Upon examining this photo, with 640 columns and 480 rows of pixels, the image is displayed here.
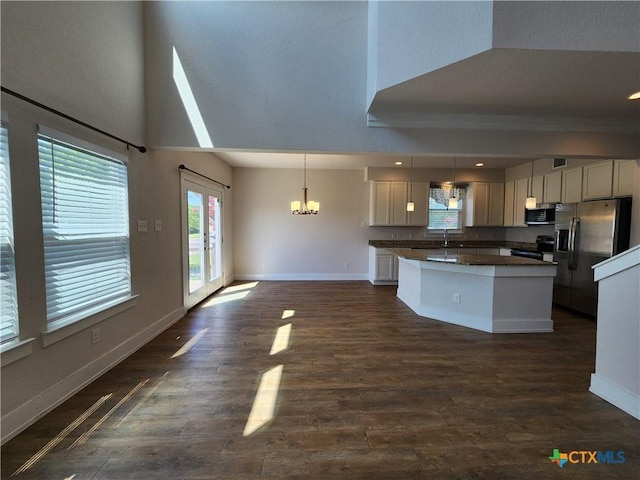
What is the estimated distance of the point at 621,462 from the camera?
1.65 meters

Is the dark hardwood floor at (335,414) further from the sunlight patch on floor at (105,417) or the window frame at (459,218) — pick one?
Answer: the window frame at (459,218)

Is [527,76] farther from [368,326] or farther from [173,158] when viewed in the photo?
[173,158]

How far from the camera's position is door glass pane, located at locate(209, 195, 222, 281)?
17.9ft

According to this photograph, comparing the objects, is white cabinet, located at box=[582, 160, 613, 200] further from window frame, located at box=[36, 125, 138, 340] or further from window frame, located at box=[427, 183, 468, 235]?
window frame, located at box=[36, 125, 138, 340]

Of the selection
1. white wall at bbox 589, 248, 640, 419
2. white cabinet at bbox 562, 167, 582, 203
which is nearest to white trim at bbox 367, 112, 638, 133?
white cabinet at bbox 562, 167, 582, 203

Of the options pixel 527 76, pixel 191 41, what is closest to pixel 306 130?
pixel 191 41

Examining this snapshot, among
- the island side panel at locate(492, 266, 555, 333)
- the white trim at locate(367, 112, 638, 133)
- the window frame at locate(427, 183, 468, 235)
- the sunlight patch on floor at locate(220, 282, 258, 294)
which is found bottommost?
the sunlight patch on floor at locate(220, 282, 258, 294)

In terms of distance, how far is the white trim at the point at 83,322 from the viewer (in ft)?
6.74

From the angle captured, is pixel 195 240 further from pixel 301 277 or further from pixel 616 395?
pixel 616 395

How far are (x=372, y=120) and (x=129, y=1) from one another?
290 cm

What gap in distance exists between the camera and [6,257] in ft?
5.86

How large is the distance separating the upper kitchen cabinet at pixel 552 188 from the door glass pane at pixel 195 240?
6162 millimetres

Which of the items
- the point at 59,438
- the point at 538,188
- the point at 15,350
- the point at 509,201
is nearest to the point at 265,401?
the point at 59,438

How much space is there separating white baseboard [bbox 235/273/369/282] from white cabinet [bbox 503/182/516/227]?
132 inches
